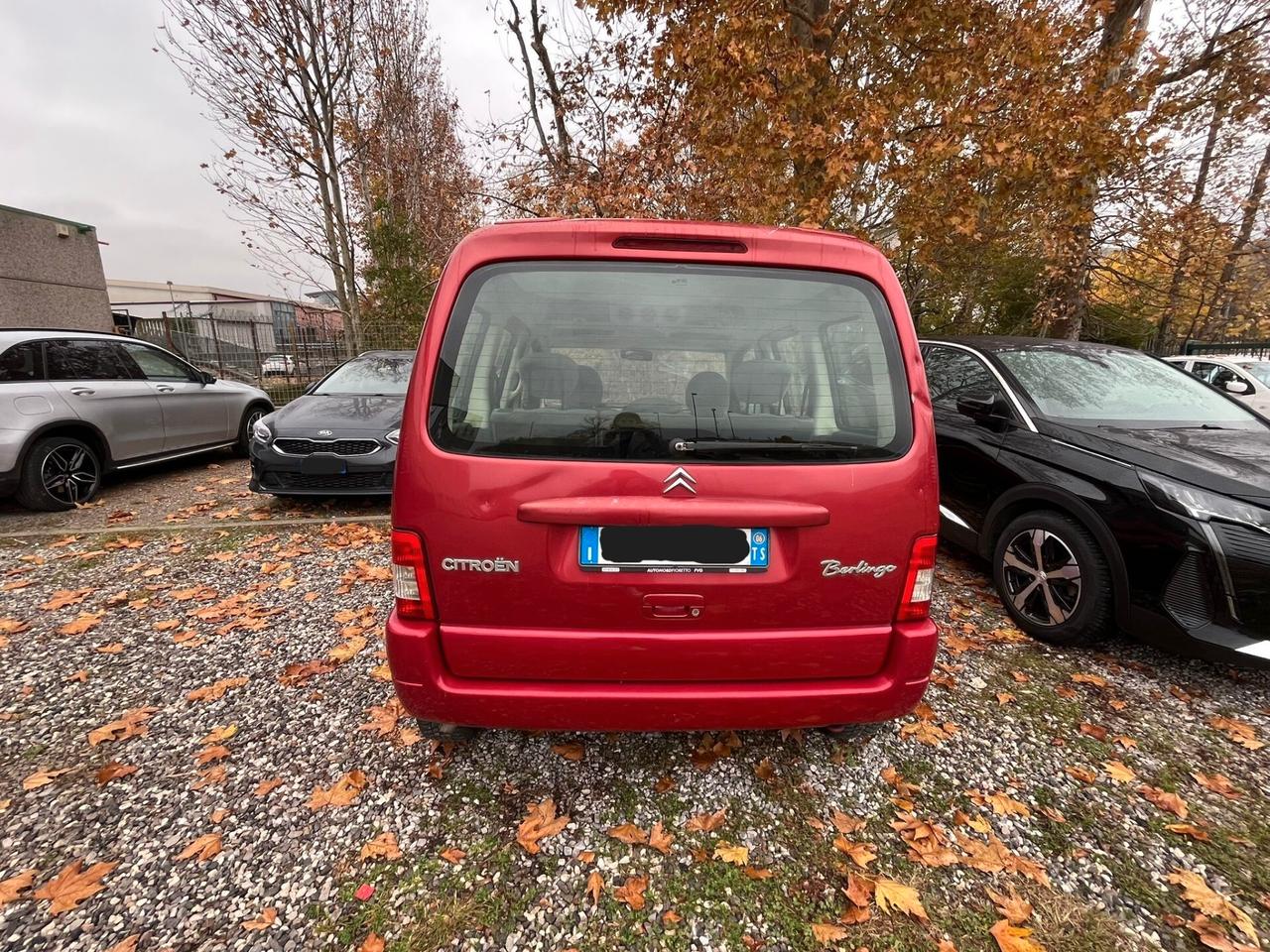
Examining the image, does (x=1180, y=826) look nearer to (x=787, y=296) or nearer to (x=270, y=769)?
(x=787, y=296)

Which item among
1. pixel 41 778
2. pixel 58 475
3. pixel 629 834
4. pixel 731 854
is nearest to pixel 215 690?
pixel 41 778

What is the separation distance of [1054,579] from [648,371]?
3.00 metres

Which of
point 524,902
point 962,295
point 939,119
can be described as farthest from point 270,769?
point 962,295

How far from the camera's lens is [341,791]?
2131mm

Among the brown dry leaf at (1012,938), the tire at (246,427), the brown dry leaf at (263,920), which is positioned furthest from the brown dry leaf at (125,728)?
the tire at (246,427)

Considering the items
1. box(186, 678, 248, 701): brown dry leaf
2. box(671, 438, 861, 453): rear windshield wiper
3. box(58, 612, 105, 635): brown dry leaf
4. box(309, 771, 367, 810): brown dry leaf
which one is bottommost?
box(309, 771, 367, 810): brown dry leaf

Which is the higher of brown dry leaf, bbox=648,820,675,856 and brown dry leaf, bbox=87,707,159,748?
brown dry leaf, bbox=87,707,159,748

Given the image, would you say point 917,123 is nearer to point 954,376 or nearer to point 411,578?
point 954,376

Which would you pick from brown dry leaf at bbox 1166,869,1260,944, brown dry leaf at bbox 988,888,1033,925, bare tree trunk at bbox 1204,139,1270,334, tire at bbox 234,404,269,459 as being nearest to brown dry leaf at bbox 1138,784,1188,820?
brown dry leaf at bbox 1166,869,1260,944

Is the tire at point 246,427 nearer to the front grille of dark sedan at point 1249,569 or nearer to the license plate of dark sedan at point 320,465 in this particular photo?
the license plate of dark sedan at point 320,465

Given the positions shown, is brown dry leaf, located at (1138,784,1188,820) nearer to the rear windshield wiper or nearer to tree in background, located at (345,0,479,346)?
the rear windshield wiper

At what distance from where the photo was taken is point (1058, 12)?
298 inches

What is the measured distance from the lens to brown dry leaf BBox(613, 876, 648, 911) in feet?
5.70

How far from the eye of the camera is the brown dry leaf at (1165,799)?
2.14m
